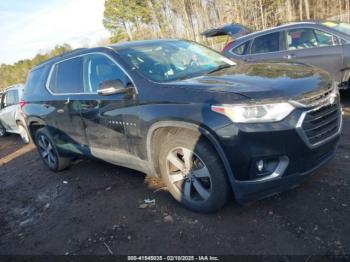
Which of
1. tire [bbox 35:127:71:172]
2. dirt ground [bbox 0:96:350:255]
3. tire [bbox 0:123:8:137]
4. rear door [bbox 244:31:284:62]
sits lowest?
tire [bbox 0:123:8:137]

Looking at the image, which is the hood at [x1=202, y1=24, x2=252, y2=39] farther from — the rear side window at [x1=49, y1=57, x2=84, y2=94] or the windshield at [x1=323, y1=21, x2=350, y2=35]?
the rear side window at [x1=49, y1=57, x2=84, y2=94]

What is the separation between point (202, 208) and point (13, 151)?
7.54 metres

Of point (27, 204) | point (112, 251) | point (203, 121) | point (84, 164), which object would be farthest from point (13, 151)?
point (203, 121)

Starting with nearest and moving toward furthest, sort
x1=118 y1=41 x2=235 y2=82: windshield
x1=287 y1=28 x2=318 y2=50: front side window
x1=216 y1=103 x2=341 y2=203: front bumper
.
Answer: 1. x1=216 y1=103 x2=341 y2=203: front bumper
2. x1=118 y1=41 x2=235 y2=82: windshield
3. x1=287 y1=28 x2=318 y2=50: front side window

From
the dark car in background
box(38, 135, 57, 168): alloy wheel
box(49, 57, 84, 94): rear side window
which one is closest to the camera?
box(49, 57, 84, 94): rear side window

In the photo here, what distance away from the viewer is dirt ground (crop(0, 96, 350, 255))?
3.09 m

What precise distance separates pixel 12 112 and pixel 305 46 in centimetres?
817

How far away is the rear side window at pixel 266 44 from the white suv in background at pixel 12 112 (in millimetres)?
6317

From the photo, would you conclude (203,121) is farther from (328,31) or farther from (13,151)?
(13,151)

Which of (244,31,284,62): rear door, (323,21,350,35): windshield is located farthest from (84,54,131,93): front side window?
(323,21,350,35): windshield

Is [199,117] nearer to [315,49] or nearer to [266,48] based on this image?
[315,49]

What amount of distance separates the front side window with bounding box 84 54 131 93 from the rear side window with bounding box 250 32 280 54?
4.51 meters

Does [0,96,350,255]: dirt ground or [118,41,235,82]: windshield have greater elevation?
[118,41,235,82]: windshield

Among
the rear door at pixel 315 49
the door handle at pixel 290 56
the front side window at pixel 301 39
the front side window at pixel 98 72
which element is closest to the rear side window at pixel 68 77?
the front side window at pixel 98 72
